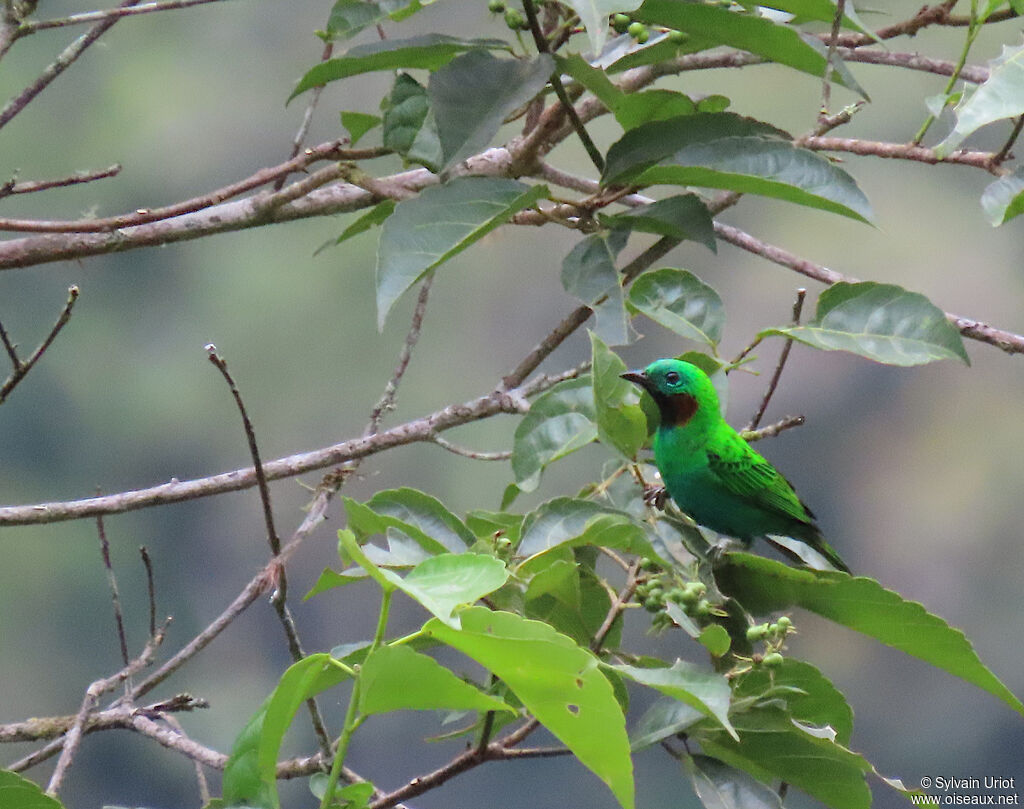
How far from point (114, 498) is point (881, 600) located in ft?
3.27

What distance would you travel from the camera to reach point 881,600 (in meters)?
0.90

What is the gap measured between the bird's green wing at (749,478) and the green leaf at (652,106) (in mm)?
609

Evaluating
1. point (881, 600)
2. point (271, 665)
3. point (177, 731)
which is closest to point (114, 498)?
point (177, 731)

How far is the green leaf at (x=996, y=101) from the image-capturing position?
885 mm

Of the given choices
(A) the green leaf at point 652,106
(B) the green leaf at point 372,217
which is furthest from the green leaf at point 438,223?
(B) the green leaf at point 372,217

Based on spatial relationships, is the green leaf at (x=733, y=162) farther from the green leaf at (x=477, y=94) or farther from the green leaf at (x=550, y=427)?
the green leaf at (x=550, y=427)

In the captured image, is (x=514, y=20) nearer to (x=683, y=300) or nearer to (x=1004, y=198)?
(x=683, y=300)

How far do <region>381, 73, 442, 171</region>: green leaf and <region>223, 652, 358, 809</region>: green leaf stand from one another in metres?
0.57

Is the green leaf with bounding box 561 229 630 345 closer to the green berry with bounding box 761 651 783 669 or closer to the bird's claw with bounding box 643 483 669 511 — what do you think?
the bird's claw with bounding box 643 483 669 511

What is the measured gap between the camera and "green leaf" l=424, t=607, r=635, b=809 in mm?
647

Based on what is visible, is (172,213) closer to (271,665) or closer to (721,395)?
(721,395)

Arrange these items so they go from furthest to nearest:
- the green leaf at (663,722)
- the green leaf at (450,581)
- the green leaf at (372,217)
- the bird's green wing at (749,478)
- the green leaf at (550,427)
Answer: the bird's green wing at (749,478) < the green leaf at (372,217) < the green leaf at (550,427) < the green leaf at (663,722) < the green leaf at (450,581)

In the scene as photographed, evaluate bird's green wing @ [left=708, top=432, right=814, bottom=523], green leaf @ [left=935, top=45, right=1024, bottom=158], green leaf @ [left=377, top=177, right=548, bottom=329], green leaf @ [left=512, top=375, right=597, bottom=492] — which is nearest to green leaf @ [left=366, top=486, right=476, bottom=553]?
green leaf @ [left=512, top=375, right=597, bottom=492]

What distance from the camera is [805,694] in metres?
0.89
